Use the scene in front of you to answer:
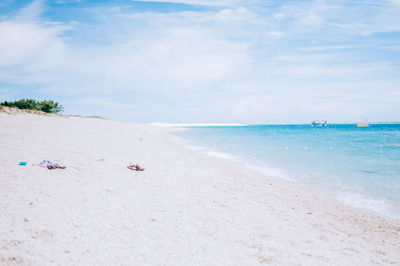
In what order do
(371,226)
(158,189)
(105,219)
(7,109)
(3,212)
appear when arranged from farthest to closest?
(7,109) → (158,189) → (371,226) → (105,219) → (3,212)

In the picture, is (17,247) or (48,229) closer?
(17,247)

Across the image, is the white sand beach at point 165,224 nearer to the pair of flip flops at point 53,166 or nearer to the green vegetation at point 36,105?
the pair of flip flops at point 53,166

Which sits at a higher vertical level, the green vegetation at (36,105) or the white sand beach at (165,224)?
the green vegetation at (36,105)

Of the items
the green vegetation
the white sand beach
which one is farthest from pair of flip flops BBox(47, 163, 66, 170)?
the green vegetation

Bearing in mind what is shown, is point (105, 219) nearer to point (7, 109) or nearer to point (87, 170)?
point (87, 170)

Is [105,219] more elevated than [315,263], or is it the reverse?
[105,219]

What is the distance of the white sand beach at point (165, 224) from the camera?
400 centimetres

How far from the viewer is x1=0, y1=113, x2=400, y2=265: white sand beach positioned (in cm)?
400

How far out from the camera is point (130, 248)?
4.16m

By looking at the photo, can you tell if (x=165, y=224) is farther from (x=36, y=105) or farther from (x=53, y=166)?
(x=36, y=105)

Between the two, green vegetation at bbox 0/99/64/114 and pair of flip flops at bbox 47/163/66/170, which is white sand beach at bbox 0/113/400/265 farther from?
green vegetation at bbox 0/99/64/114

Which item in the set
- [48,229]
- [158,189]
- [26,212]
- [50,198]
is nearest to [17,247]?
[48,229]

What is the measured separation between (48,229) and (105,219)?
1036 mm

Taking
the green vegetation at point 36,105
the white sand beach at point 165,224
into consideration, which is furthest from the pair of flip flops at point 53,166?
the green vegetation at point 36,105
